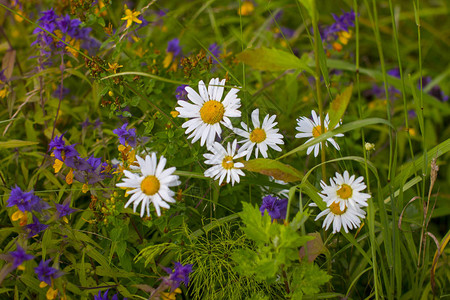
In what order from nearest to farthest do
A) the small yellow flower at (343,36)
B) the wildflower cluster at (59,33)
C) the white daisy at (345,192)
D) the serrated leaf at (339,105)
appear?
the serrated leaf at (339,105) → the white daisy at (345,192) → the wildflower cluster at (59,33) → the small yellow flower at (343,36)

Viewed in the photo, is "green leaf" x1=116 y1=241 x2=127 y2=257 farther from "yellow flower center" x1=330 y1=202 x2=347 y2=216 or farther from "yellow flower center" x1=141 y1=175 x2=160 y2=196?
"yellow flower center" x1=330 y1=202 x2=347 y2=216

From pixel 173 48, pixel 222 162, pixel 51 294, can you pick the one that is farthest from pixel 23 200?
pixel 173 48

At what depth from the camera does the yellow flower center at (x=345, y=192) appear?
99 cm

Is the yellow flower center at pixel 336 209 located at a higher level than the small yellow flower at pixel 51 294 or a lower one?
higher

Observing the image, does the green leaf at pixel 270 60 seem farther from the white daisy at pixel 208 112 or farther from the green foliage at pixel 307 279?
the green foliage at pixel 307 279

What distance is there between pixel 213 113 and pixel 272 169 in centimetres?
19

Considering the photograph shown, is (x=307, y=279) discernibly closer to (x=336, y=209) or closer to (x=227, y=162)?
(x=336, y=209)

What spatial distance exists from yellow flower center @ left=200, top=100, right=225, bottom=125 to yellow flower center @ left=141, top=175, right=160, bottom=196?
213mm

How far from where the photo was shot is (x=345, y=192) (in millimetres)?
995

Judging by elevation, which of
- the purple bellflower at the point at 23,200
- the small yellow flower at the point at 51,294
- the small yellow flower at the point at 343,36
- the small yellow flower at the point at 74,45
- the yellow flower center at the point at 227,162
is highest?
the small yellow flower at the point at 343,36

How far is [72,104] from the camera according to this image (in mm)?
1698

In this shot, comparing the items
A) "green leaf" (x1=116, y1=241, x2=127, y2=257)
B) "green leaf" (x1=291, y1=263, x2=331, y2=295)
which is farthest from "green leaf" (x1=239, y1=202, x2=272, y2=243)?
"green leaf" (x1=116, y1=241, x2=127, y2=257)

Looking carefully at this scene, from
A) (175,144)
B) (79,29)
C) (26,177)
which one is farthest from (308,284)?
(79,29)

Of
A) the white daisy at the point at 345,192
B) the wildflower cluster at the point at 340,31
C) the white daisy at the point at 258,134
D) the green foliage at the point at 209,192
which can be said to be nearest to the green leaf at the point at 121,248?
the green foliage at the point at 209,192
